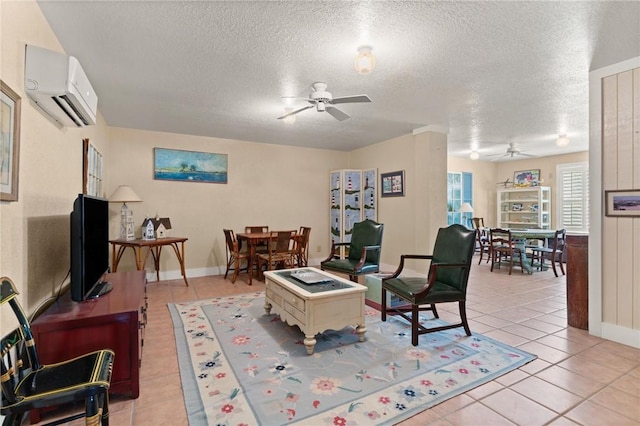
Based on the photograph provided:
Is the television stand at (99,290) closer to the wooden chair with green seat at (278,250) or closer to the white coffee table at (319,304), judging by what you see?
the white coffee table at (319,304)

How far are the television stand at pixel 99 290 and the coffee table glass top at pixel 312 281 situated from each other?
1.47 m

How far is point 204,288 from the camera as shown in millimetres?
4617

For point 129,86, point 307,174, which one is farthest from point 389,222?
point 129,86

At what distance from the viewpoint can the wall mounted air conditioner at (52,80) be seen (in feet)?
5.93

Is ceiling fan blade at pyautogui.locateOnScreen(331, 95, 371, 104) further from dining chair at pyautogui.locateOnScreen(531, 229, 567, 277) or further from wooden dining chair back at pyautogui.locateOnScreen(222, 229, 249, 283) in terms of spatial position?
dining chair at pyautogui.locateOnScreen(531, 229, 567, 277)

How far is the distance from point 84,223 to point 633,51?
14.1 ft

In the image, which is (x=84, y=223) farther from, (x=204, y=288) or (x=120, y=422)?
(x=204, y=288)

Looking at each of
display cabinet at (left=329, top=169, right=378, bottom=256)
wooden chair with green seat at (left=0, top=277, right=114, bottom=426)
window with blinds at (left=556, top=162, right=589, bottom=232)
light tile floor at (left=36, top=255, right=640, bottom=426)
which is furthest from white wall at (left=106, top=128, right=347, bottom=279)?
window with blinds at (left=556, top=162, right=589, bottom=232)

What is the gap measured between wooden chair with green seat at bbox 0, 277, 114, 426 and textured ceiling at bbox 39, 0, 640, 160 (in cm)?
189

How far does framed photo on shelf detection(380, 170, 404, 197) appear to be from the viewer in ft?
18.4

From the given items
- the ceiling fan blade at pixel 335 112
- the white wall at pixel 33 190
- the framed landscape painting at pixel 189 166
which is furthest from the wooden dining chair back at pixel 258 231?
the white wall at pixel 33 190

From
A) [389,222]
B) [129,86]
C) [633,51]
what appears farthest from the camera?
[389,222]

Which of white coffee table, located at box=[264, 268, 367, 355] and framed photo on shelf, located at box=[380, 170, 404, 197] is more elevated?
framed photo on shelf, located at box=[380, 170, 404, 197]

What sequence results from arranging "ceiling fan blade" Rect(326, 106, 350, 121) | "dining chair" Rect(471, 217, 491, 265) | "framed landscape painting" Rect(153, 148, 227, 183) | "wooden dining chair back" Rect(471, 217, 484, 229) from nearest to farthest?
"ceiling fan blade" Rect(326, 106, 350, 121) → "framed landscape painting" Rect(153, 148, 227, 183) → "dining chair" Rect(471, 217, 491, 265) → "wooden dining chair back" Rect(471, 217, 484, 229)
